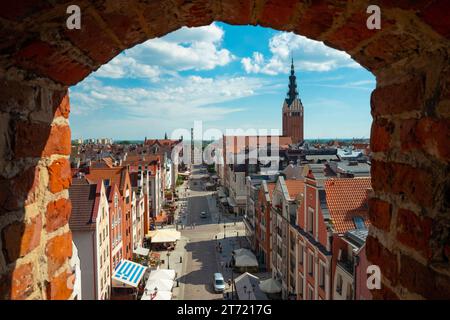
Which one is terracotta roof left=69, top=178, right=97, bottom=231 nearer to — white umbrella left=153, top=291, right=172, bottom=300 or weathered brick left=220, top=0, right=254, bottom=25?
white umbrella left=153, top=291, right=172, bottom=300

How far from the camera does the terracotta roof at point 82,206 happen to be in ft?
55.2

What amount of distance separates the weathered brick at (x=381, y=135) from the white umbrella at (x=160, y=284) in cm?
1904

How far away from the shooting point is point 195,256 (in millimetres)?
27656

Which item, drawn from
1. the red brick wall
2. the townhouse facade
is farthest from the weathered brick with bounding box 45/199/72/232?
the townhouse facade

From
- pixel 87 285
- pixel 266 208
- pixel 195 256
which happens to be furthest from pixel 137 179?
pixel 87 285

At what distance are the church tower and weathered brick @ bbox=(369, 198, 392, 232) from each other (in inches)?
3506

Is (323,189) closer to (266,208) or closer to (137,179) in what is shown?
(266,208)

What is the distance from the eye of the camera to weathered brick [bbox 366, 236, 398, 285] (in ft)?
6.84

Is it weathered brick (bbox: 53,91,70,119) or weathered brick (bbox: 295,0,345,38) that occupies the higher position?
weathered brick (bbox: 295,0,345,38)

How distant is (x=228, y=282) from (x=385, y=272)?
2139 cm

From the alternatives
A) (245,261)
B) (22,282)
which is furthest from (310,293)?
(22,282)

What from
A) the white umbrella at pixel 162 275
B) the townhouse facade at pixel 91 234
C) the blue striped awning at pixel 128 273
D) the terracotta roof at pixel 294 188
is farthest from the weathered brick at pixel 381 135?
the blue striped awning at pixel 128 273

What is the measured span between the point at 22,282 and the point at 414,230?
202cm

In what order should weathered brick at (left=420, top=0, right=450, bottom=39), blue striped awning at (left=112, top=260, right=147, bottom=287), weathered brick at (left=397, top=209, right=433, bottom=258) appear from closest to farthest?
weathered brick at (left=420, top=0, right=450, bottom=39) → weathered brick at (left=397, top=209, right=433, bottom=258) → blue striped awning at (left=112, top=260, right=147, bottom=287)
